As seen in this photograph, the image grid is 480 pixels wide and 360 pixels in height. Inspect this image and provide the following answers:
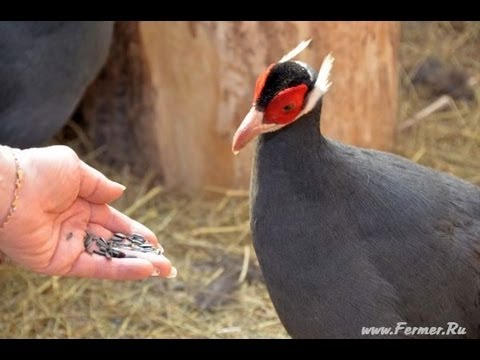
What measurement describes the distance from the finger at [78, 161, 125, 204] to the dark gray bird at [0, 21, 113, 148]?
0.79 meters

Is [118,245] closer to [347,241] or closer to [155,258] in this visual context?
[155,258]

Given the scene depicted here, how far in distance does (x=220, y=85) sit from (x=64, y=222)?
1.07 m

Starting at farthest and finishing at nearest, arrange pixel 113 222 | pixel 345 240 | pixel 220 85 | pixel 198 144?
pixel 198 144
pixel 220 85
pixel 113 222
pixel 345 240

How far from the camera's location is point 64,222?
7.00 feet

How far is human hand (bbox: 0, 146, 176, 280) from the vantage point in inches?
78.9

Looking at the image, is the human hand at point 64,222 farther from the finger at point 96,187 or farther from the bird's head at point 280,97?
the bird's head at point 280,97

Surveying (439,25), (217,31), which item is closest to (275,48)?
(217,31)

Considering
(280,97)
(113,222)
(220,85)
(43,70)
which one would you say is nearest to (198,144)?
(220,85)

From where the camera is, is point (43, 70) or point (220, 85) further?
point (220, 85)

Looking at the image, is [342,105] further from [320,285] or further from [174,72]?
[320,285]

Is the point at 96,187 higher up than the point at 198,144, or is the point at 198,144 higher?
the point at 96,187

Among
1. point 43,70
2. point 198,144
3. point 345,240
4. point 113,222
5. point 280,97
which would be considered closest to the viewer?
point 280,97

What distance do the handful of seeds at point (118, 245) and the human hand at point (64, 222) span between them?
1 centimetres
